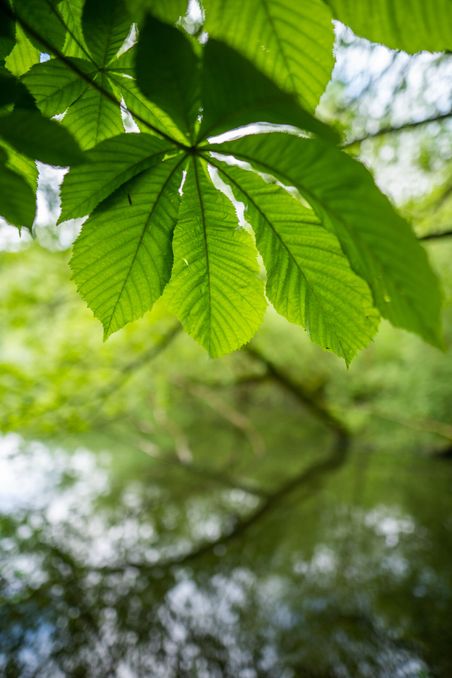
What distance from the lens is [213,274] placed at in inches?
20.3

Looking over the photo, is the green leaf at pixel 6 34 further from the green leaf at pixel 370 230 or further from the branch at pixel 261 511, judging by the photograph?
the branch at pixel 261 511

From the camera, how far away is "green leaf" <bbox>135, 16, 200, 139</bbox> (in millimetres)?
320

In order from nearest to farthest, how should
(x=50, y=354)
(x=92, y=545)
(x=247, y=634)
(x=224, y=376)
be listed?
(x=247, y=634)
(x=50, y=354)
(x=92, y=545)
(x=224, y=376)

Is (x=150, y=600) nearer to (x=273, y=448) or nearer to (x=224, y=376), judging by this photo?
(x=224, y=376)

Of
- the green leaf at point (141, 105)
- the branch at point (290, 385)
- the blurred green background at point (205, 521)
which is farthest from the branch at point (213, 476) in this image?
the green leaf at point (141, 105)

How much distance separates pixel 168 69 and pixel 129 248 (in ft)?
0.65

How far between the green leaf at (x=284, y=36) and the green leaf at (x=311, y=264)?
0.32 feet

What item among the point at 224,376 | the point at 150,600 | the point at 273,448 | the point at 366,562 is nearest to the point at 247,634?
the point at 150,600

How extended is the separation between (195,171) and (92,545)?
5.73 metres

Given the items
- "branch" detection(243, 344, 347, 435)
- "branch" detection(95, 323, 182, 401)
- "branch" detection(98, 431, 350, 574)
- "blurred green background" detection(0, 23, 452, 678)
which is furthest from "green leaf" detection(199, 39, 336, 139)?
"branch" detection(98, 431, 350, 574)

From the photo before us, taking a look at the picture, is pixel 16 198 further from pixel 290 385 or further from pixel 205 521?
pixel 205 521

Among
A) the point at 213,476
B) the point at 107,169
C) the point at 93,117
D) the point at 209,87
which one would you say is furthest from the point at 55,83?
the point at 213,476

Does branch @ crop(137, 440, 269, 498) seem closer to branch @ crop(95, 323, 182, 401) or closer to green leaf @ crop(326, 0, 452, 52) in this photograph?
branch @ crop(95, 323, 182, 401)

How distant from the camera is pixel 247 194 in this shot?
443mm
